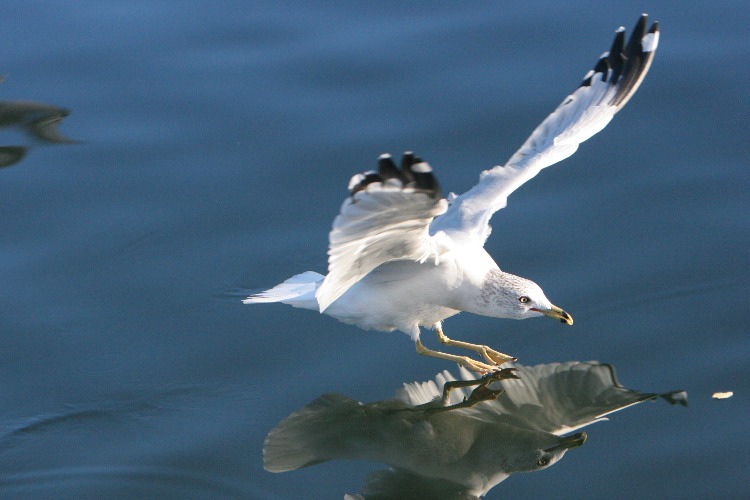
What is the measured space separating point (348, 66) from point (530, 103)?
127 cm

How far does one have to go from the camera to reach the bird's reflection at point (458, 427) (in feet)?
14.9

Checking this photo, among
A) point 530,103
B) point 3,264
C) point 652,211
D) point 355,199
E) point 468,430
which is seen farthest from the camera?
point 530,103

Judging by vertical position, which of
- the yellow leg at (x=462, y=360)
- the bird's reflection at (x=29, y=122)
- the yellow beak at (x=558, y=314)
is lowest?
the yellow leg at (x=462, y=360)

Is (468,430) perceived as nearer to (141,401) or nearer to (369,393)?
(369,393)

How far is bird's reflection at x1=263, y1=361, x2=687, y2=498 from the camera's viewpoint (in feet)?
14.9

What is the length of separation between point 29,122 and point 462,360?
11.1 feet

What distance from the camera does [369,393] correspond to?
Result: 494 cm

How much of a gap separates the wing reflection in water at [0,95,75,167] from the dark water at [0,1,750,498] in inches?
1.0

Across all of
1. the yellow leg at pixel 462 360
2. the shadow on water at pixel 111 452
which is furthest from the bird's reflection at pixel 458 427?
the shadow on water at pixel 111 452

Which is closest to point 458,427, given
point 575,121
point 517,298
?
point 517,298

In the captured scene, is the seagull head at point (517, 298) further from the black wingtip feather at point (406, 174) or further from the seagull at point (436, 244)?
the black wingtip feather at point (406, 174)

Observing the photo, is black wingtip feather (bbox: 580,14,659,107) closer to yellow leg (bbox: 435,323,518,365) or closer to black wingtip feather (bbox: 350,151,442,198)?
yellow leg (bbox: 435,323,518,365)

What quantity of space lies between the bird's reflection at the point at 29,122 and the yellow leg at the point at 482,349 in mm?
2773

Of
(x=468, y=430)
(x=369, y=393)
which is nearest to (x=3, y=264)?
(x=369, y=393)
